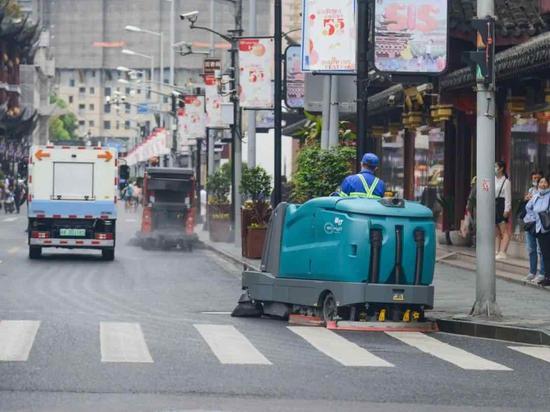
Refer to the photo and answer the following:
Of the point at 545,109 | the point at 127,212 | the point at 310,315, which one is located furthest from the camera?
the point at 127,212

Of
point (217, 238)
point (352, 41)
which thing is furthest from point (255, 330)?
point (217, 238)

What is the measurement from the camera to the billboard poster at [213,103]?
159 feet

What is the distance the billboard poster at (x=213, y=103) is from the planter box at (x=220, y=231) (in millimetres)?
3239

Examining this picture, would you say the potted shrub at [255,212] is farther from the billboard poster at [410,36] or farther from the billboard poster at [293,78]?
the billboard poster at [410,36]

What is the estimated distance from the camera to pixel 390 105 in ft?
133

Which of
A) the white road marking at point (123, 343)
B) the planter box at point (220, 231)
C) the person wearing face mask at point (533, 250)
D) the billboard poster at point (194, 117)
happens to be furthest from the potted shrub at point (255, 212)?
the billboard poster at point (194, 117)

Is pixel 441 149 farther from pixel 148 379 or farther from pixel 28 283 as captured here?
pixel 148 379

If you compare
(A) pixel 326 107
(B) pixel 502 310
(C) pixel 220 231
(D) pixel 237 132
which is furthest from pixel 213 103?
(B) pixel 502 310

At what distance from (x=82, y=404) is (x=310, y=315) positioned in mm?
8504

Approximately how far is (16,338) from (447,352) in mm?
4547

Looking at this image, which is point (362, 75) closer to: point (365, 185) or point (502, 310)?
point (365, 185)

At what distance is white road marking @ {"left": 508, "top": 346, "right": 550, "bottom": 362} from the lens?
16172 millimetres

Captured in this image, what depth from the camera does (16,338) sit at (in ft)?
54.4

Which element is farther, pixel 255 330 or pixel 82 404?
pixel 255 330
